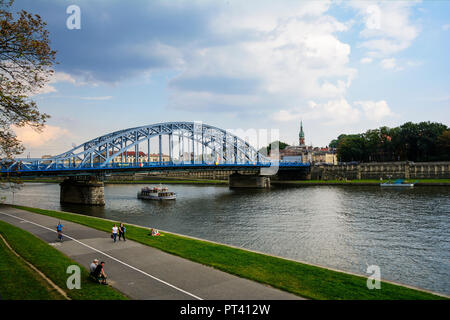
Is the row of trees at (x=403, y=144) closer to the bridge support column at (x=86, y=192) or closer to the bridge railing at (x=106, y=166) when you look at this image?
the bridge railing at (x=106, y=166)

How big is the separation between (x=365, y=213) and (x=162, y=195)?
37822mm

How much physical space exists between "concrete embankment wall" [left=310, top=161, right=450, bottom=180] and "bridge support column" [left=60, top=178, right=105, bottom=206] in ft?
253

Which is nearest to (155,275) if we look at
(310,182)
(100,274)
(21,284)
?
(100,274)

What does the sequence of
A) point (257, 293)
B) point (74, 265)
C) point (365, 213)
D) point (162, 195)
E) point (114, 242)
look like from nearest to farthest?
point (257, 293)
point (74, 265)
point (114, 242)
point (365, 213)
point (162, 195)

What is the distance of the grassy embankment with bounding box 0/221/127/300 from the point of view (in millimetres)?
10992

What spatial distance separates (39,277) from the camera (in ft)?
41.6

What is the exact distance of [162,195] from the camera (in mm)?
61875

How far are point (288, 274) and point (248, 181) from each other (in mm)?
81502

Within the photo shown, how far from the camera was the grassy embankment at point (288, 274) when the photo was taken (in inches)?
485

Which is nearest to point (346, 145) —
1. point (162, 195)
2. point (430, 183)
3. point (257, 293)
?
point (430, 183)

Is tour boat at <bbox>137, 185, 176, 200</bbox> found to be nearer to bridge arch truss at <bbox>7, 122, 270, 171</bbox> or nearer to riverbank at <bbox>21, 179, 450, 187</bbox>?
bridge arch truss at <bbox>7, 122, 270, 171</bbox>

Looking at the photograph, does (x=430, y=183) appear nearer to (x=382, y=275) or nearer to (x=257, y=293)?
(x=382, y=275)

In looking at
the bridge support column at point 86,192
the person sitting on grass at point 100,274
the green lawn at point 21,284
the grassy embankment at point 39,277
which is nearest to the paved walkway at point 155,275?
the person sitting on grass at point 100,274

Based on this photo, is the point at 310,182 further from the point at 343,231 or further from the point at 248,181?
the point at 343,231
